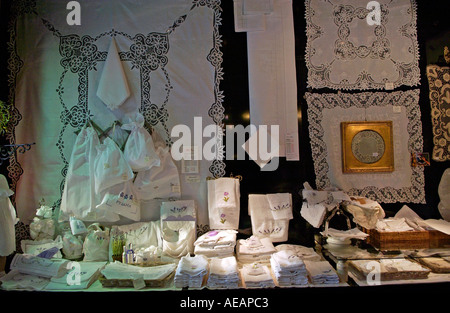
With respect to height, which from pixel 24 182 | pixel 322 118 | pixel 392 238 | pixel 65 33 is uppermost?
pixel 65 33

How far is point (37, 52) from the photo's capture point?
328 centimetres

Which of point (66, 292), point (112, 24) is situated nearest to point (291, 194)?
point (66, 292)

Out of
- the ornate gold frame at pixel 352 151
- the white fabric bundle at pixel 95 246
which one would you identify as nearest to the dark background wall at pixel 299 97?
the ornate gold frame at pixel 352 151

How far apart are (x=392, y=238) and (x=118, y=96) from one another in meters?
2.85

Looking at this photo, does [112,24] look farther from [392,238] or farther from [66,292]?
[392,238]


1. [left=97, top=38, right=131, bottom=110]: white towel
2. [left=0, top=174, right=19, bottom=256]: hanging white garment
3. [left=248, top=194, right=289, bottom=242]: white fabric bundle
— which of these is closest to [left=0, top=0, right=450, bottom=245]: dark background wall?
[left=248, top=194, right=289, bottom=242]: white fabric bundle

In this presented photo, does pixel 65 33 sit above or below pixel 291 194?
above

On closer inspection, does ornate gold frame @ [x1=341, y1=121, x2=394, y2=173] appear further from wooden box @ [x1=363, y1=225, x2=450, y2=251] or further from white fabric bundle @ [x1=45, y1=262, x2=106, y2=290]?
white fabric bundle @ [x1=45, y1=262, x2=106, y2=290]

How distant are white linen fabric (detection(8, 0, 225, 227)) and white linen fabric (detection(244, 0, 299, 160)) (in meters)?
0.36

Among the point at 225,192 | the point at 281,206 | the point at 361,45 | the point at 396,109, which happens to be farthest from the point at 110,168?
the point at 396,109

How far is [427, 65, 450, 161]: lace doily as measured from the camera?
3.25 meters

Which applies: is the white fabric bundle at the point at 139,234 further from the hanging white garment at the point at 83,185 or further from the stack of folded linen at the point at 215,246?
the stack of folded linen at the point at 215,246

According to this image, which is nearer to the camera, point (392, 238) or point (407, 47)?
point (392, 238)

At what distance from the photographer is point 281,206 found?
10.1ft
